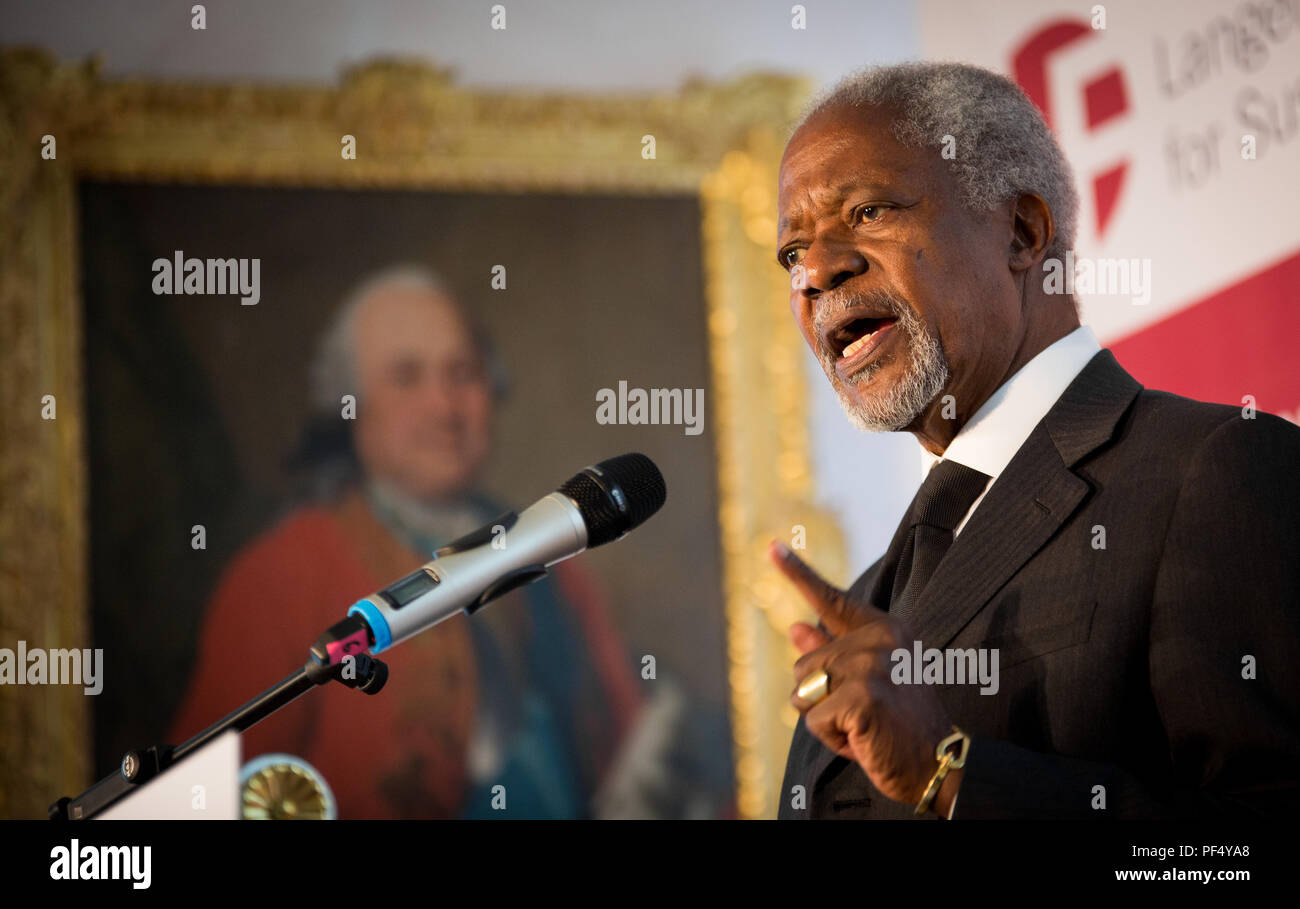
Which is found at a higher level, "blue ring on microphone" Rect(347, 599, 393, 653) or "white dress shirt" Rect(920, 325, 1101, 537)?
"white dress shirt" Rect(920, 325, 1101, 537)

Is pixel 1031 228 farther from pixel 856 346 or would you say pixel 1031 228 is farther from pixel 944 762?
pixel 944 762

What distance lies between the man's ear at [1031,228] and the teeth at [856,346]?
0.28 m

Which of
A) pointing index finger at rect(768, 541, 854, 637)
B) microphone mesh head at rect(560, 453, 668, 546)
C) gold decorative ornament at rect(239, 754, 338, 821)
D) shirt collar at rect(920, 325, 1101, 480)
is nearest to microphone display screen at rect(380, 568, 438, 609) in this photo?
microphone mesh head at rect(560, 453, 668, 546)

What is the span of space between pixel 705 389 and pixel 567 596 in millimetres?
874

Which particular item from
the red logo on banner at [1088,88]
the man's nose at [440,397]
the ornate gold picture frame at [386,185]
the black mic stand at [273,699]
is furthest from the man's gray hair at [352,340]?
the black mic stand at [273,699]

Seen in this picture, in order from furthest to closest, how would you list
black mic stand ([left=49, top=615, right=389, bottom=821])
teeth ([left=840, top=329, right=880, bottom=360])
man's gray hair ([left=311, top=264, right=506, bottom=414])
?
man's gray hair ([left=311, top=264, right=506, bottom=414]) < teeth ([left=840, top=329, right=880, bottom=360]) < black mic stand ([left=49, top=615, right=389, bottom=821])

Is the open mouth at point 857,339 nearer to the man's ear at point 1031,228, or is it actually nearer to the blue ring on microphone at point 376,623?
the man's ear at point 1031,228

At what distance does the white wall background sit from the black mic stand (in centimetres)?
325

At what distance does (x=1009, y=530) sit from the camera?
1688 millimetres

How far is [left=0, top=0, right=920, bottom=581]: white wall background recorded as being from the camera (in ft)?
14.7

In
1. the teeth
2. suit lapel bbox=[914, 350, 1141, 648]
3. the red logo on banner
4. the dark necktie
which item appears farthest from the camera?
the red logo on banner

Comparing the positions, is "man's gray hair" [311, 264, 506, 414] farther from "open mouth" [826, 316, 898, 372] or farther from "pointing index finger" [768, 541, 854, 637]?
"pointing index finger" [768, 541, 854, 637]
